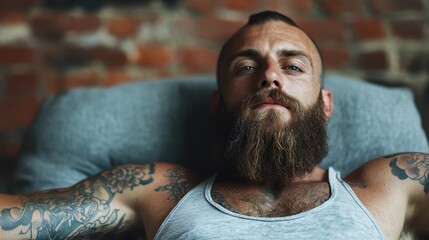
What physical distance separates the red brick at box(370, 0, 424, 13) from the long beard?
0.99 m

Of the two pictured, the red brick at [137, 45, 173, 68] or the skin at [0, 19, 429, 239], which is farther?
the red brick at [137, 45, 173, 68]

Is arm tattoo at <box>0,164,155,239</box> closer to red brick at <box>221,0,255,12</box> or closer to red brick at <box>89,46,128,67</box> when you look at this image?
red brick at <box>89,46,128,67</box>

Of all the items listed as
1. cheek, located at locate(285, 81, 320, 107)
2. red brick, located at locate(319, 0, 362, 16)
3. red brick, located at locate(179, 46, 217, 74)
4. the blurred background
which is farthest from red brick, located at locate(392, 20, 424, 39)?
cheek, located at locate(285, 81, 320, 107)

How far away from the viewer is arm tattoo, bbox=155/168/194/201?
4.38 feet

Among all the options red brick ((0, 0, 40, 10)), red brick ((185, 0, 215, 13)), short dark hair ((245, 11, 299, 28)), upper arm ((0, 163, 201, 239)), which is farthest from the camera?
red brick ((185, 0, 215, 13))

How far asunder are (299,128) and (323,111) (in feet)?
0.43

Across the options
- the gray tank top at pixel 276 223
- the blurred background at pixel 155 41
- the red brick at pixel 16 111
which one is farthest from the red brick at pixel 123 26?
the gray tank top at pixel 276 223

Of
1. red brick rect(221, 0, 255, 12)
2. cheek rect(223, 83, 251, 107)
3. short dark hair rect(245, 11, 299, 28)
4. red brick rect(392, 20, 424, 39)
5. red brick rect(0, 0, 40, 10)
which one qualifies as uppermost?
short dark hair rect(245, 11, 299, 28)

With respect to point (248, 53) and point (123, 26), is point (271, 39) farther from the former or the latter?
point (123, 26)

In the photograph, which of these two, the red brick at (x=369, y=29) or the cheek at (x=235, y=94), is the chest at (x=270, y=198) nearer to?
the cheek at (x=235, y=94)

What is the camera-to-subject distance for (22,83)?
2002 mm

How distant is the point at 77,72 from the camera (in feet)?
6.70

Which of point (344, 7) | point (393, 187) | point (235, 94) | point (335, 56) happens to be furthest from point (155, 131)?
point (344, 7)

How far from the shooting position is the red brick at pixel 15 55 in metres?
1.99
